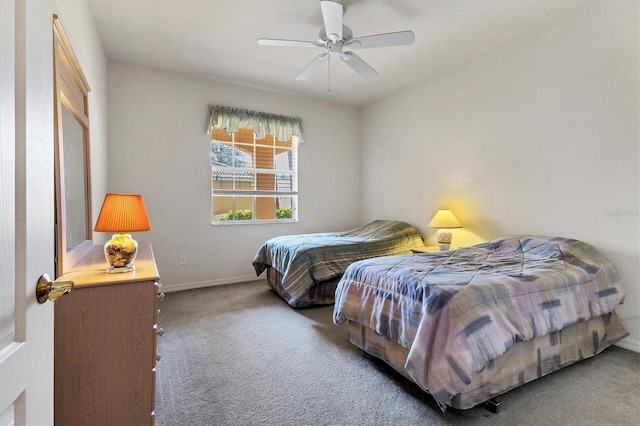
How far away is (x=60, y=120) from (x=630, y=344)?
12.9 ft

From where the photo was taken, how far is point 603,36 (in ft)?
8.30

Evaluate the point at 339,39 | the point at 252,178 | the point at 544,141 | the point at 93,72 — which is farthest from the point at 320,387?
the point at 252,178

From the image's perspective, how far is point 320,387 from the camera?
191cm

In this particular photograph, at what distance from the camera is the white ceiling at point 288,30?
8.54ft

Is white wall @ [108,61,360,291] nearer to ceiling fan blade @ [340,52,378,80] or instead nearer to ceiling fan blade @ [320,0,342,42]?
ceiling fan blade @ [340,52,378,80]

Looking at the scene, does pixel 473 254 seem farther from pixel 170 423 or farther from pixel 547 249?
pixel 170 423

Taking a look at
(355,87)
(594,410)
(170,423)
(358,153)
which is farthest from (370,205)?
(170,423)

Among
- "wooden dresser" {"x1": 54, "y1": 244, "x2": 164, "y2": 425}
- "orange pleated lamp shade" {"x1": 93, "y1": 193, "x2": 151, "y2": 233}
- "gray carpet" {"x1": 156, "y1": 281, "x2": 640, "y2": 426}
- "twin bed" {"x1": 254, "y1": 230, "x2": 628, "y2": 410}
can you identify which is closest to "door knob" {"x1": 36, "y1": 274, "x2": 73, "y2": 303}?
"wooden dresser" {"x1": 54, "y1": 244, "x2": 164, "y2": 425}

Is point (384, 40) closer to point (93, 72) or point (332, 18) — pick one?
point (332, 18)

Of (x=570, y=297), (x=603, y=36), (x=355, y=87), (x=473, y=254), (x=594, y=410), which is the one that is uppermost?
(x=355, y=87)

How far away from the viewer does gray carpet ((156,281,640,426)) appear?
5.39 feet

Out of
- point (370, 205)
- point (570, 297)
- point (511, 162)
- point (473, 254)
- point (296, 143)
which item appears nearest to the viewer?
point (570, 297)

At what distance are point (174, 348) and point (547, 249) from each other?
2.99m

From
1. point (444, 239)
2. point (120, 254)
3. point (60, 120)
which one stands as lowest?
point (444, 239)
